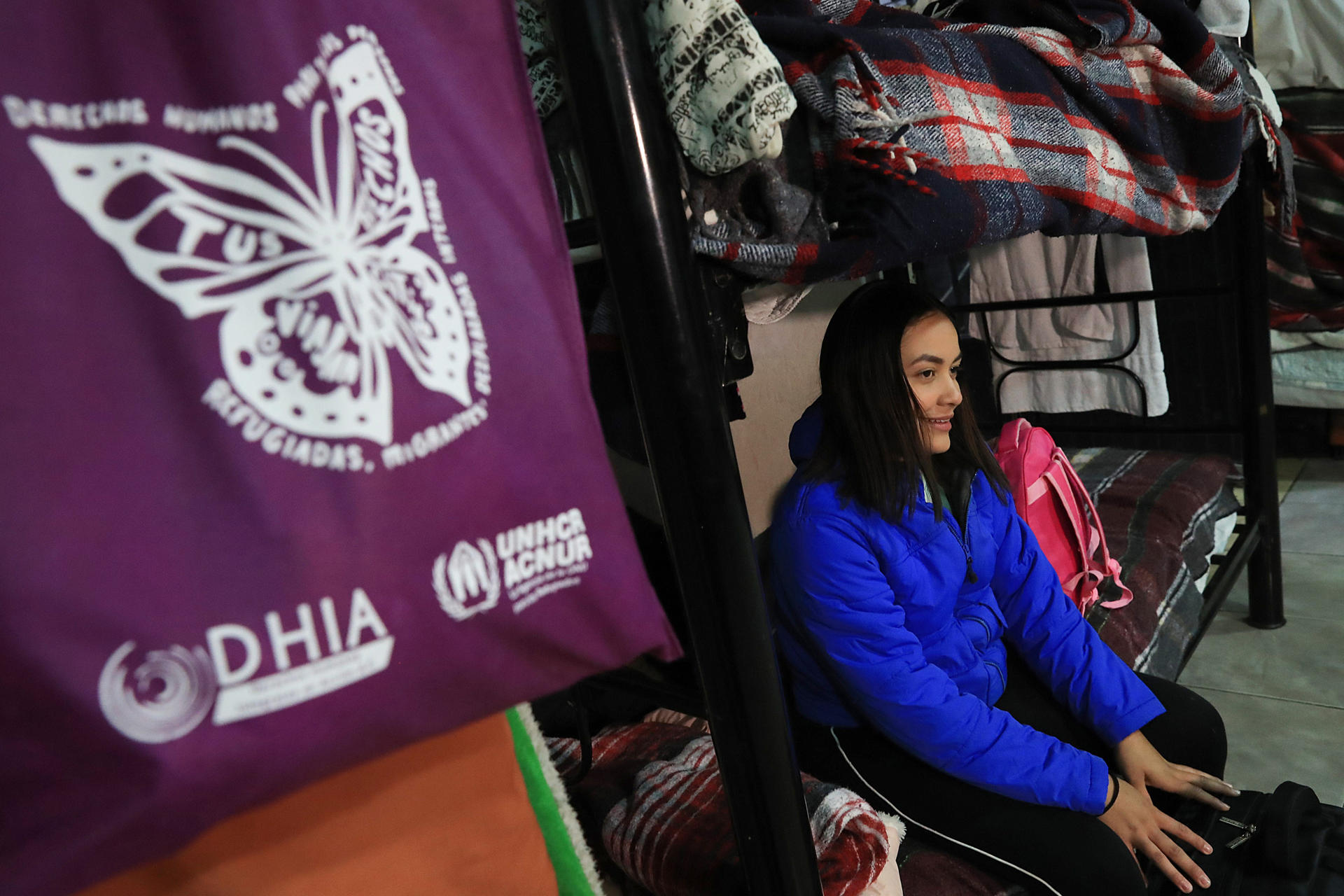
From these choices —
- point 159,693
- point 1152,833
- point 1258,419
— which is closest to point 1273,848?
point 1152,833

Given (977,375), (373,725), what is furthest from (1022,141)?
(977,375)

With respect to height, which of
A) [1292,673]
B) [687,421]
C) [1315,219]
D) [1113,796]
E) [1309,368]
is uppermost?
[687,421]

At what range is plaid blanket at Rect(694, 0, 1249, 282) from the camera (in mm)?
855

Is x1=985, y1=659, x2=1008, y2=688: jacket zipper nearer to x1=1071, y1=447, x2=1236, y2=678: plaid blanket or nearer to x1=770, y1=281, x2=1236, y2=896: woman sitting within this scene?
x1=770, y1=281, x2=1236, y2=896: woman sitting

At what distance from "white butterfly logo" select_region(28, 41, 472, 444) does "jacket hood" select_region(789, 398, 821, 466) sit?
3.15 feet

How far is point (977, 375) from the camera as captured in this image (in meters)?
3.17

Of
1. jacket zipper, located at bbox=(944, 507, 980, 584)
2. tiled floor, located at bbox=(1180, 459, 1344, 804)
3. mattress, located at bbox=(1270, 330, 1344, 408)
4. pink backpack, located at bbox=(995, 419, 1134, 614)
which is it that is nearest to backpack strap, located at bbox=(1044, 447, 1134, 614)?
pink backpack, located at bbox=(995, 419, 1134, 614)

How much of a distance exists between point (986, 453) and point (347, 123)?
127 cm

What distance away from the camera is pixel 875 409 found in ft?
4.23

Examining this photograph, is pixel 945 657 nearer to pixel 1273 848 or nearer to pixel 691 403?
pixel 1273 848

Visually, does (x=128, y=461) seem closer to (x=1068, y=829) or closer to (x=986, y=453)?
(x=1068, y=829)

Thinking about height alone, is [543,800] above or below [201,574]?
below

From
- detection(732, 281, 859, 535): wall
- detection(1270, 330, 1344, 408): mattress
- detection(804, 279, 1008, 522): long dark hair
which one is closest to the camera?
detection(804, 279, 1008, 522): long dark hair

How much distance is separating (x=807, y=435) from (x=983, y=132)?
1.65 ft
